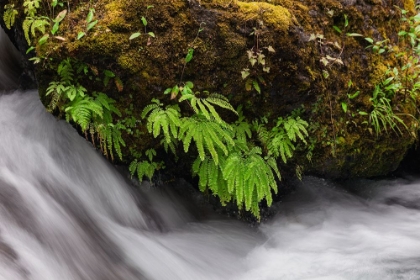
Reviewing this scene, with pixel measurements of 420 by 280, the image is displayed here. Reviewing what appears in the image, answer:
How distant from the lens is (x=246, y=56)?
4.59 metres

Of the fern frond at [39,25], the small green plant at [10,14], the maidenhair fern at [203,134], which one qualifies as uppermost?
the small green plant at [10,14]

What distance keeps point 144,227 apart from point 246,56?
2230mm

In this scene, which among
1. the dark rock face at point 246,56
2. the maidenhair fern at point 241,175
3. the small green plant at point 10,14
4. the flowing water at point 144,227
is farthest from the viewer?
the small green plant at point 10,14

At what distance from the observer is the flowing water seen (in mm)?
3854

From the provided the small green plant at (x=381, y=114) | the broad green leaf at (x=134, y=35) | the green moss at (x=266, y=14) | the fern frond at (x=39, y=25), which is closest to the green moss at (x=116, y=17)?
the broad green leaf at (x=134, y=35)

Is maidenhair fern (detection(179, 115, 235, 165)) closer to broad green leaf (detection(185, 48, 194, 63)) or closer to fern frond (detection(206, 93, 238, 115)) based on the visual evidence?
fern frond (detection(206, 93, 238, 115))

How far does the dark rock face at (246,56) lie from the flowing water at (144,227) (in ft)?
1.96

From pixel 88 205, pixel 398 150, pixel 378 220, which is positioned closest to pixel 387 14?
pixel 398 150

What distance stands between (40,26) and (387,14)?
4311mm

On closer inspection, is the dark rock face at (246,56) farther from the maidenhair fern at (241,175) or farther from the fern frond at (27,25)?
the maidenhair fern at (241,175)

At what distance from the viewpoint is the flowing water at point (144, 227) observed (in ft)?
12.6

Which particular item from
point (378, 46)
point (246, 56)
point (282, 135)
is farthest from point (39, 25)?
point (378, 46)

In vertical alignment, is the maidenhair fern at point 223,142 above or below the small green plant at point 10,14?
below

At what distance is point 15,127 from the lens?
4977mm
